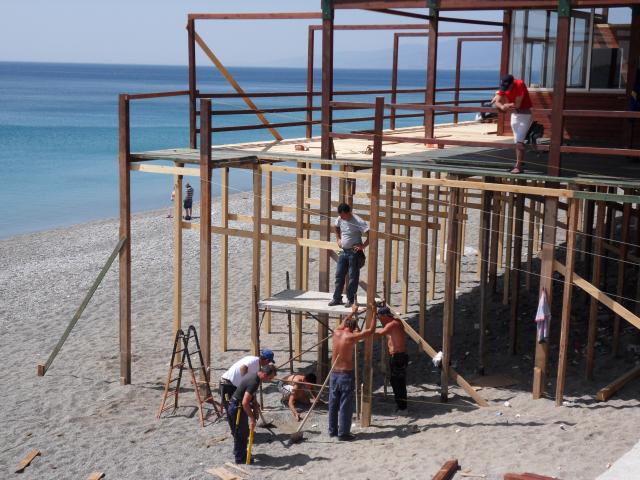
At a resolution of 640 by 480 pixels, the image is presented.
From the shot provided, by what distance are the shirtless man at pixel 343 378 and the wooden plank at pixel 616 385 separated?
3231 millimetres

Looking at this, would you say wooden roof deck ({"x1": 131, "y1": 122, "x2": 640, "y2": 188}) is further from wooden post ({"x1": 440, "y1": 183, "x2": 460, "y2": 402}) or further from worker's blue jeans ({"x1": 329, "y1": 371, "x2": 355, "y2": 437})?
worker's blue jeans ({"x1": 329, "y1": 371, "x2": 355, "y2": 437})

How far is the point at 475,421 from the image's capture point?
12.2 metres

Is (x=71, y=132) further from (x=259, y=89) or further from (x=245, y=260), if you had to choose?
(x=259, y=89)

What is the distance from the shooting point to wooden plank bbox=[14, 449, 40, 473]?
11824mm

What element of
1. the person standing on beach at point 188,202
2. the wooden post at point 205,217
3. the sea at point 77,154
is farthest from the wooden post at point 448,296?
the person standing on beach at point 188,202

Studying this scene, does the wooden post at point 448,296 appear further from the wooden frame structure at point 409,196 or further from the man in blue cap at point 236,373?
the man in blue cap at point 236,373

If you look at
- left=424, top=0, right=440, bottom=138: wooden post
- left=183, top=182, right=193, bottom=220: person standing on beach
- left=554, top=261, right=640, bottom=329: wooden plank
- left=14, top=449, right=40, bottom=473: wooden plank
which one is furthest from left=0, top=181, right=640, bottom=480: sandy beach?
left=183, top=182, right=193, bottom=220: person standing on beach

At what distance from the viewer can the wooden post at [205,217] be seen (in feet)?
42.9

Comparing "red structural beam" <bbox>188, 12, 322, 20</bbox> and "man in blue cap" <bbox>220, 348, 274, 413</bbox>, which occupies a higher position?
"red structural beam" <bbox>188, 12, 322, 20</bbox>

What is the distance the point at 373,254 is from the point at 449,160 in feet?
7.83

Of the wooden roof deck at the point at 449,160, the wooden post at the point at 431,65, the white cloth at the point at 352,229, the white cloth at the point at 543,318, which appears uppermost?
the wooden post at the point at 431,65

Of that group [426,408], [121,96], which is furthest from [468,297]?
[121,96]

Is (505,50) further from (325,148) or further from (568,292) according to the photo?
(568,292)

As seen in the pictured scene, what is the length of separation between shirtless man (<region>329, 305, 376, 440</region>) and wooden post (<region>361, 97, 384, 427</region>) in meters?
0.24
